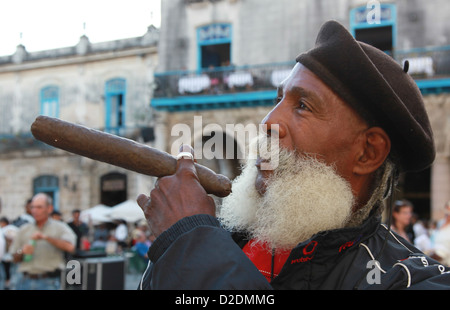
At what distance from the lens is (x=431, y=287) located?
1.35m

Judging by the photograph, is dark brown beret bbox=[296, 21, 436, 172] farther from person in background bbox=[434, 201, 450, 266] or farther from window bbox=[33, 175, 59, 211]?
window bbox=[33, 175, 59, 211]

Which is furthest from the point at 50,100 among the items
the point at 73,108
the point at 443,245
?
the point at 443,245

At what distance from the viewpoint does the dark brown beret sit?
4.75ft

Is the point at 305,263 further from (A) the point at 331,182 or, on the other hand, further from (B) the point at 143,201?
(B) the point at 143,201

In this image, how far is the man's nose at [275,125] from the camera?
1541mm

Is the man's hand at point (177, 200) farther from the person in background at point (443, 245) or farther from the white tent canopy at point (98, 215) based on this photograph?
the white tent canopy at point (98, 215)

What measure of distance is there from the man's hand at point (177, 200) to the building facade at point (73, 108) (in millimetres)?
17337

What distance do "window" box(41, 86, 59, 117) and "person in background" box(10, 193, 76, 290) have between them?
1614 cm

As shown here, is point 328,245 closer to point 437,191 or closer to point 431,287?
point 431,287

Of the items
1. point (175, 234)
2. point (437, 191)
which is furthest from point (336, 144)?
point (437, 191)

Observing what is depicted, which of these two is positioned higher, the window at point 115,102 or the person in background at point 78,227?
the window at point 115,102

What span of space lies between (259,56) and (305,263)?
1487 cm

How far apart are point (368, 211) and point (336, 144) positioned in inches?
11.3

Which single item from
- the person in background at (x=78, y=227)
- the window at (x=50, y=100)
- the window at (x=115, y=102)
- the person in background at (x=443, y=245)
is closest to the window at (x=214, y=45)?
the window at (x=115, y=102)
